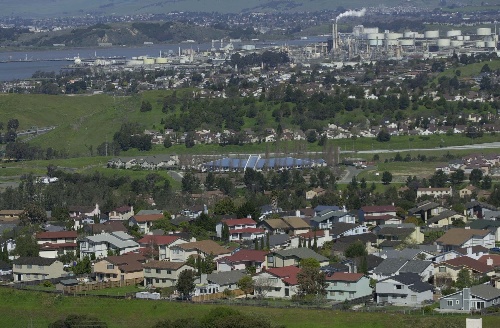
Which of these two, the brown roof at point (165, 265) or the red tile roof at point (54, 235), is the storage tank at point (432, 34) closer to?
the red tile roof at point (54, 235)

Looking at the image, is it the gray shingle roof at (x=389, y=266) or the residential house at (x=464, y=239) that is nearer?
the gray shingle roof at (x=389, y=266)

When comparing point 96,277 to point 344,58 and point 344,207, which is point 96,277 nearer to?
point 344,207

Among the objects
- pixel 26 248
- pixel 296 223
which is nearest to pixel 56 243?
pixel 26 248

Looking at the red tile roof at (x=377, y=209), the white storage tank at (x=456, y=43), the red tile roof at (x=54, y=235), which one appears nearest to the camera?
the red tile roof at (x=54, y=235)

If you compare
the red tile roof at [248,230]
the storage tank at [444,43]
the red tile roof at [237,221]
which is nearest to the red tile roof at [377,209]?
the red tile roof at [237,221]

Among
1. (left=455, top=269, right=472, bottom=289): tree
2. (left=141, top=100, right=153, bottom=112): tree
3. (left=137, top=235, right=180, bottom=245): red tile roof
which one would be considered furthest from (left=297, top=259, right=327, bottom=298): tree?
(left=141, top=100, right=153, bottom=112): tree

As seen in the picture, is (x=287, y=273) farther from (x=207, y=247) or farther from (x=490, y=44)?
(x=490, y=44)

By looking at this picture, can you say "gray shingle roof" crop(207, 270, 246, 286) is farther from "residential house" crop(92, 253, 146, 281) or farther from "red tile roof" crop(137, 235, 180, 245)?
"red tile roof" crop(137, 235, 180, 245)
